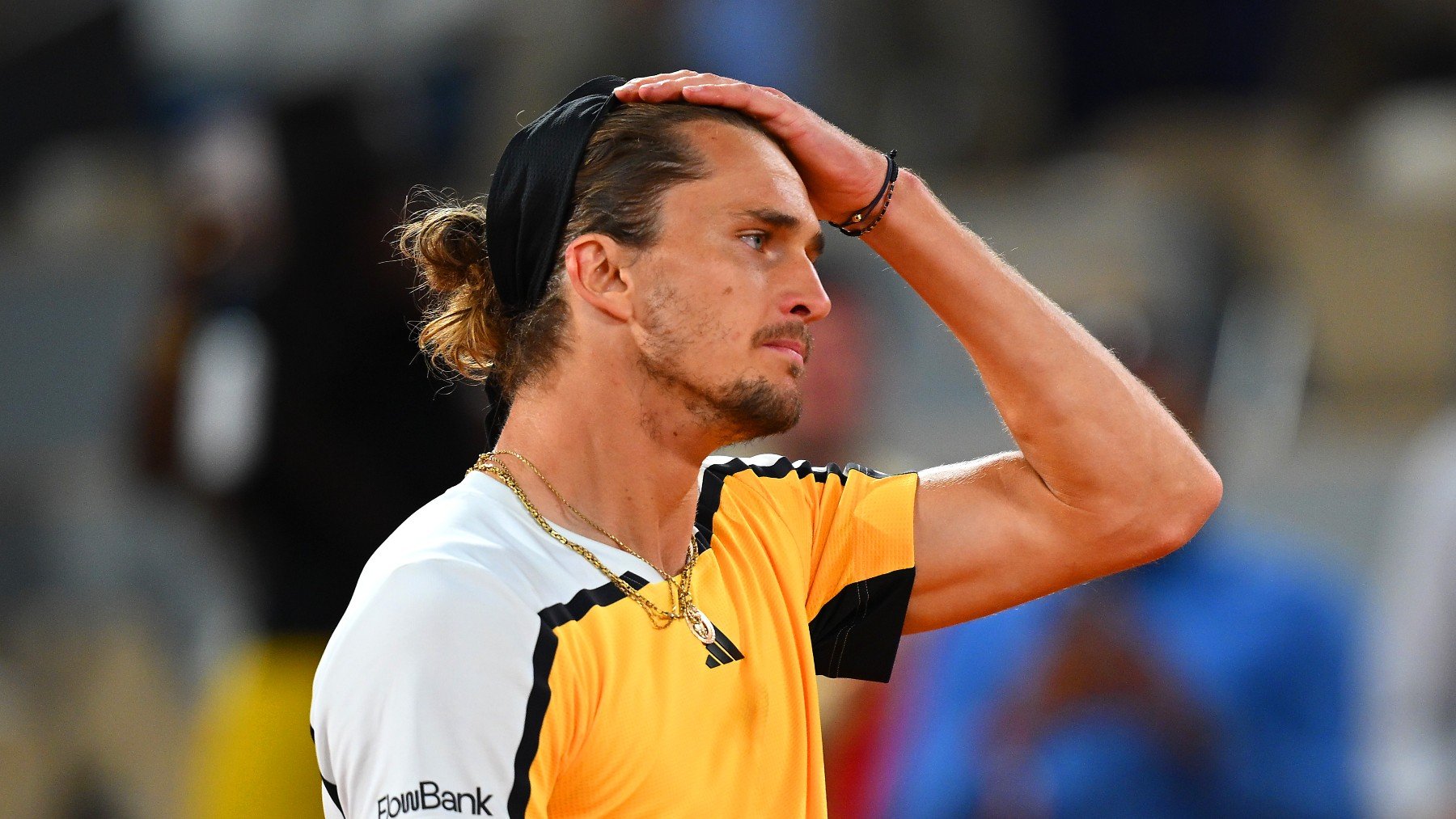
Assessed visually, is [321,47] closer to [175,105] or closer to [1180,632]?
[175,105]

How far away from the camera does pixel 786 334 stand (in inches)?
70.4

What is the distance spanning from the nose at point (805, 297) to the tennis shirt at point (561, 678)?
0.85 ft

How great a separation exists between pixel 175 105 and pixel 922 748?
13.9ft

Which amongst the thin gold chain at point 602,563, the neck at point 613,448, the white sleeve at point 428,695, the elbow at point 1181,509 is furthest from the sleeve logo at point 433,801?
the elbow at point 1181,509

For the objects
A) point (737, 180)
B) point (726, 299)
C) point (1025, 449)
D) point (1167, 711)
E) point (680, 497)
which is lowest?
point (1167, 711)

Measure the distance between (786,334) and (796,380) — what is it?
0.05 metres

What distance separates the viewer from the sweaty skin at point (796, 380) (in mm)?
1766

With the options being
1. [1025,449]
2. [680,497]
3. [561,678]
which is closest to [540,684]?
[561,678]

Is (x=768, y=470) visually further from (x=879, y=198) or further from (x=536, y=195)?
(x=536, y=195)

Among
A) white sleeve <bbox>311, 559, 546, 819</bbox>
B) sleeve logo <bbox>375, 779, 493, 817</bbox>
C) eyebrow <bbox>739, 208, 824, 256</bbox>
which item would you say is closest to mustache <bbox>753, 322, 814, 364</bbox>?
eyebrow <bbox>739, 208, 824, 256</bbox>

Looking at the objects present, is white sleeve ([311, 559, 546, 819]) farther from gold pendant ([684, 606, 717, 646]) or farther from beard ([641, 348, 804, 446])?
beard ([641, 348, 804, 446])

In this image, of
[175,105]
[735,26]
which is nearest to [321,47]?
[175,105]

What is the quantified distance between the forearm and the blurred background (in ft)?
3.72

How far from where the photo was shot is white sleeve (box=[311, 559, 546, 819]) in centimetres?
142
